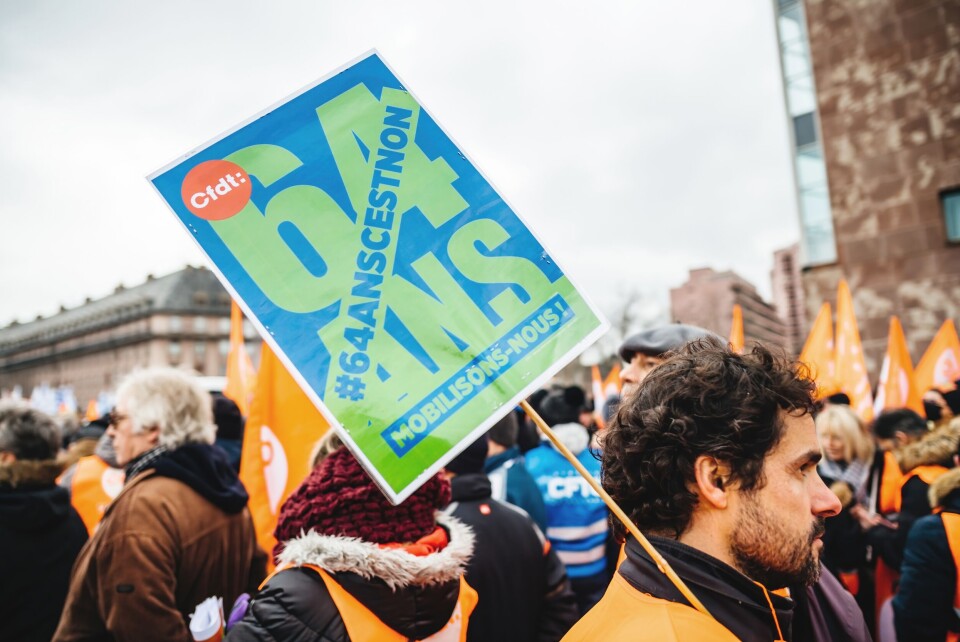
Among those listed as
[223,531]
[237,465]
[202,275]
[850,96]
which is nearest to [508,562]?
[223,531]

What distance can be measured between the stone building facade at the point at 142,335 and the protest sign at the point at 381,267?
68533 millimetres

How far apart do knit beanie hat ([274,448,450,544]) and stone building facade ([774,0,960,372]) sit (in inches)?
715

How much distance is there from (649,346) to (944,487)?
1559 mm

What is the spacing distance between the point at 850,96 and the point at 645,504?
20.4 metres

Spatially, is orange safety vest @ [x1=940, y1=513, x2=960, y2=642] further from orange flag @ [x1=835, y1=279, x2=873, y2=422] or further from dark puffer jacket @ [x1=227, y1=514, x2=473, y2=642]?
orange flag @ [x1=835, y1=279, x2=873, y2=422]

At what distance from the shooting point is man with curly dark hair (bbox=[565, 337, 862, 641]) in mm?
1379

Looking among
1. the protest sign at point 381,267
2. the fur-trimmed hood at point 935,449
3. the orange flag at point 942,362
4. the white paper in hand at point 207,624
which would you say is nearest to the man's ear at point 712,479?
the protest sign at point 381,267

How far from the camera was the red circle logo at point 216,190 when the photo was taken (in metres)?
1.61

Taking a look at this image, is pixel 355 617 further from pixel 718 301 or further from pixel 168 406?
pixel 718 301

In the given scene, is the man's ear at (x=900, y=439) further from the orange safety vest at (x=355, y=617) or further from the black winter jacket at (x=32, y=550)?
the black winter jacket at (x=32, y=550)

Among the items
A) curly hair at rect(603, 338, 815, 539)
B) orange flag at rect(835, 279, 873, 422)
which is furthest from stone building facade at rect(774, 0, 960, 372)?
curly hair at rect(603, 338, 815, 539)

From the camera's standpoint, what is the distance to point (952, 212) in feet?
54.8

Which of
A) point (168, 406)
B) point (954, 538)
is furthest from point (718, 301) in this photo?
point (168, 406)

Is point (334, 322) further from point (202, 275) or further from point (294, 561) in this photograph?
→ point (202, 275)
